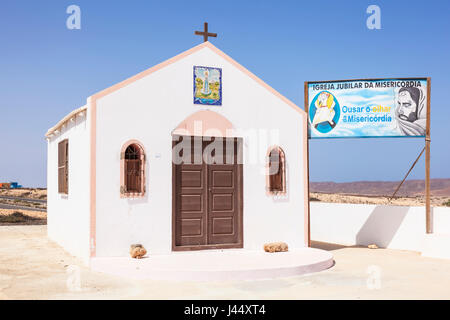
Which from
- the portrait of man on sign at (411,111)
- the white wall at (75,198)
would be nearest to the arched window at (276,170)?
the portrait of man on sign at (411,111)

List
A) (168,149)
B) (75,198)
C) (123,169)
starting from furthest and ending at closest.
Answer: (75,198) → (168,149) → (123,169)

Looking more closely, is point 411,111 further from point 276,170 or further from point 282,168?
point 276,170

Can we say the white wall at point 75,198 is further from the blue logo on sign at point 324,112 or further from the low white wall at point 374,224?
the low white wall at point 374,224

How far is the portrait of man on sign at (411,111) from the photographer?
13680 millimetres

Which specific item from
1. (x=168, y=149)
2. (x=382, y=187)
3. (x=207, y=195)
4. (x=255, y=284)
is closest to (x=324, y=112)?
(x=207, y=195)

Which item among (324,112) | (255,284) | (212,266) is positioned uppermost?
(324,112)

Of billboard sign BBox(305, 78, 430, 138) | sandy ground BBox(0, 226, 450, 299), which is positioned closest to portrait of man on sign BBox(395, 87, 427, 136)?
billboard sign BBox(305, 78, 430, 138)

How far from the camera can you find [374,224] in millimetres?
15008

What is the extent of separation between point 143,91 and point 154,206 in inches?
95.3

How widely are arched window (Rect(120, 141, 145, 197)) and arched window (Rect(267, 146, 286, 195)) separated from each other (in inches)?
120

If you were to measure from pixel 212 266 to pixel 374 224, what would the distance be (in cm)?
716

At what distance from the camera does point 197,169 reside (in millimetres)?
11539

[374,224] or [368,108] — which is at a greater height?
[368,108]

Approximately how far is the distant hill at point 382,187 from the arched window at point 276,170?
7022 cm
